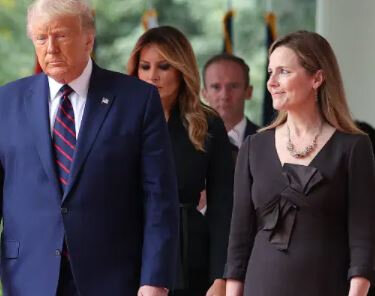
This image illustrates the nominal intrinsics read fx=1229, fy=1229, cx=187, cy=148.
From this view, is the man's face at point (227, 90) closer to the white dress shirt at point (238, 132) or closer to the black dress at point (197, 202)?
the white dress shirt at point (238, 132)

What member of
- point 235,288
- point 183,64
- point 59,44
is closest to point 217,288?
point 235,288

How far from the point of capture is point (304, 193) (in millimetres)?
4477

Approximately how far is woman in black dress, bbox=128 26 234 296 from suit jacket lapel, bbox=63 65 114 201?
0.90 metres

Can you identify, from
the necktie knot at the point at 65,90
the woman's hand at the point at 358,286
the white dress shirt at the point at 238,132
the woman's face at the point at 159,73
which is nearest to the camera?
the woman's hand at the point at 358,286

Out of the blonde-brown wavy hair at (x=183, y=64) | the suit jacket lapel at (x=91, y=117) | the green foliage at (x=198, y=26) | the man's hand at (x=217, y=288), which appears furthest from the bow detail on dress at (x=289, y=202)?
the green foliage at (x=198, y=26)

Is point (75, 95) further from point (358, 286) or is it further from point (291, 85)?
point (358, 286)

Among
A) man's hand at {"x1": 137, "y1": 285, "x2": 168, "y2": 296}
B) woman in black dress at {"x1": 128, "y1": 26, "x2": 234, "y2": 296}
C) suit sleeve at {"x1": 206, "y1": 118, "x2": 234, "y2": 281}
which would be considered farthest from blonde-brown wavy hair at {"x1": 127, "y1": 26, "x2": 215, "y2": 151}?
man's hand at {"x1": 137, "y1": 285, "x2": 168, "y2": 296}

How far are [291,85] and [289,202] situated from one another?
1.48 ft

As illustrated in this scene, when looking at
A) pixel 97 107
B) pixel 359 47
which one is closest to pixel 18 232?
pixel 97 107

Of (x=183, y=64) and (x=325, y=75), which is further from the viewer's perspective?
(x=183, y=64)

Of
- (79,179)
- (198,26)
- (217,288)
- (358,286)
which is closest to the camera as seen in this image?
(358,286)

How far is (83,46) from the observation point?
4.63 metres

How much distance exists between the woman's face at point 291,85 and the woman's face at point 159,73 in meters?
1.08

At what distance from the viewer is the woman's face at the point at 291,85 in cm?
462
